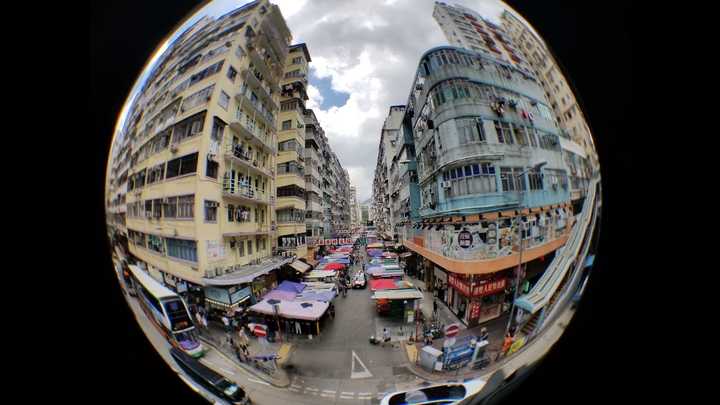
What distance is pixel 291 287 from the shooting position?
1316 mm

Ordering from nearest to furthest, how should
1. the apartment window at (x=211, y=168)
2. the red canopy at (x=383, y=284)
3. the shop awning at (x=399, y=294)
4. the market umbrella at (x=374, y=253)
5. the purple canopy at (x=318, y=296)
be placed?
1. the apartment window at (x=211, y=168)
2. the purple canopy at (x=318, y=296)
3. the shop awning at (x=399, y=294)
4. the red canopy at (x=383, y=284)
5. the market umbrella at (x=374, y=253)

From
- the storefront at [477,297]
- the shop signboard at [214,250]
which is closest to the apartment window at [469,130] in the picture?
the storefront at [477,297]

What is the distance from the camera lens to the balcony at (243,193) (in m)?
1.21

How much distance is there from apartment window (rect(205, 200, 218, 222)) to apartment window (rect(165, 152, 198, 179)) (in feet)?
0.55

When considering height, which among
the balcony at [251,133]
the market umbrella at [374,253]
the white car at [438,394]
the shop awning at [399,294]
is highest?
the balcony at [251,133]

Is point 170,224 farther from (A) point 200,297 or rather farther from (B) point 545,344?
(B) point 545,344

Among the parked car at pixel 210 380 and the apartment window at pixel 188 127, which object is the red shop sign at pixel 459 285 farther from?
the apartment window at pixel 188 127

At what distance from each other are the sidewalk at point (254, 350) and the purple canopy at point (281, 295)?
20 centimetres

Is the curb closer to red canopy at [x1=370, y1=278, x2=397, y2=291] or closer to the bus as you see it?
the bus

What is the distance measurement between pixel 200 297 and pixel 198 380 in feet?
1.93

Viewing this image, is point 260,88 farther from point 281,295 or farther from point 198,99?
point 281,295

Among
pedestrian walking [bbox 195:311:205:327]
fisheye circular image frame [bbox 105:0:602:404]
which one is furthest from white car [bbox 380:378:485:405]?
pedestrian walking [bbox 195:311:205:327]

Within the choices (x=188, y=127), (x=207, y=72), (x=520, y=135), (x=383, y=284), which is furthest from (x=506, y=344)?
(x=207, y=72)

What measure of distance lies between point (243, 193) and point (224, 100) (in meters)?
0.46
